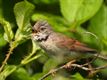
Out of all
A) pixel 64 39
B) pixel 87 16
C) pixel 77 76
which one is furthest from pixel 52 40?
pixel 77 76

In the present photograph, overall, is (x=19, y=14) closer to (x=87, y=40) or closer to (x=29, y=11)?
(x=29, y=11)

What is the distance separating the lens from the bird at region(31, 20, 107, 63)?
261 cm

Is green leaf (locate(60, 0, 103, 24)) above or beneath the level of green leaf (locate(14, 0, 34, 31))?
beneath

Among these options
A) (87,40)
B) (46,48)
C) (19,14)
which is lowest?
(87,40)

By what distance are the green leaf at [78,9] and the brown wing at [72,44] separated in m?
0.12

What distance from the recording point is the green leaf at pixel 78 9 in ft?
9.30

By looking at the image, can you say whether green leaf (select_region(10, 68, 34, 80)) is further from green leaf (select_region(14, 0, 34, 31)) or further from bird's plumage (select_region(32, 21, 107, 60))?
green leaf (select_region(14, 0, 34, 31))

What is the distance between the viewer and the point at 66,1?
2873mm

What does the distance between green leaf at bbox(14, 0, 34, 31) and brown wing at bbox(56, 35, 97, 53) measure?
70cm

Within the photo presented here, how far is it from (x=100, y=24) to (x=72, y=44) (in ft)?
1.24

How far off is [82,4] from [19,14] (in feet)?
2.85

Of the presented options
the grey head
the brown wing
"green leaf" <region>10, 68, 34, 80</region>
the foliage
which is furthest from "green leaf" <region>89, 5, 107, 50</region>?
"green leaf" <region>10, 68, 34, 80</region>

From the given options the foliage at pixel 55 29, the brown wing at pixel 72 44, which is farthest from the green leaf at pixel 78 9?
the brown wing at pixel 72 44

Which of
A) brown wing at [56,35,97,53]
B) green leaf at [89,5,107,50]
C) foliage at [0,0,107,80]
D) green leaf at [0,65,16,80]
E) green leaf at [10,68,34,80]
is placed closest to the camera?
green leaf at [0,65,16,80]
